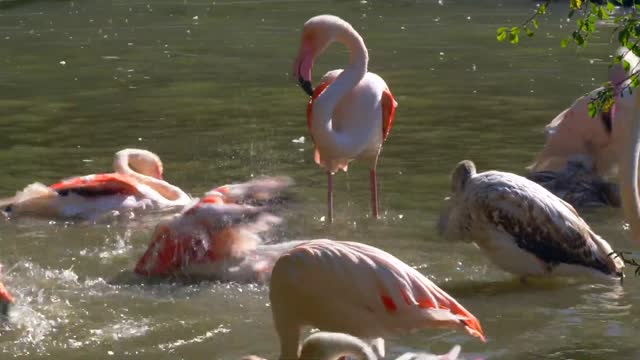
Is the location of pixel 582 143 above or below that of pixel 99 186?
above

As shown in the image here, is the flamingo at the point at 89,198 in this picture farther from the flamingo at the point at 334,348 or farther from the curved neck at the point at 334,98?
the flamingo at the point at 334,348

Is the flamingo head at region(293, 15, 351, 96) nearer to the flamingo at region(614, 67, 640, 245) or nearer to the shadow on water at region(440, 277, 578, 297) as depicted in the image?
the shadow on water at region(440, 277, 578, 297)

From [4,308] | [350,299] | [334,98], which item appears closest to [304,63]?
[334,98]

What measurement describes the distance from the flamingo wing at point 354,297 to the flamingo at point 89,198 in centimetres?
329

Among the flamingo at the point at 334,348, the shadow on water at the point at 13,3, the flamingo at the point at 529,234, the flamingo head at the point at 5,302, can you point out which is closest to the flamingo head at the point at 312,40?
the flamingo at the point at 529,234

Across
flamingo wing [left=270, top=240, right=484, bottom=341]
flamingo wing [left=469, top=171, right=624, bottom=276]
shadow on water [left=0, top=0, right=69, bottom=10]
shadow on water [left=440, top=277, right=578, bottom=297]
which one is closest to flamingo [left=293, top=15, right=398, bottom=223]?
shadow on water [left=440, top=277, right=578, bottom=297]

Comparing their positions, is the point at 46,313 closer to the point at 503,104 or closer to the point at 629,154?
the point at 629,154

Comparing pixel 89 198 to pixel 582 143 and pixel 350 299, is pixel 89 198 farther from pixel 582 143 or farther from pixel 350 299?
pixel 350 299

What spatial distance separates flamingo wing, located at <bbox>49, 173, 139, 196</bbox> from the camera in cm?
778

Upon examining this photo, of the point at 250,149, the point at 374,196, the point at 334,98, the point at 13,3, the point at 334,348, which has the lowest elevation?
the point at 13,3

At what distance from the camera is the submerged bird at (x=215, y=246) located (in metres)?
6.24

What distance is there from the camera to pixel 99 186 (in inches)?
308

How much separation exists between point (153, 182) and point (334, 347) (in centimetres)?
463

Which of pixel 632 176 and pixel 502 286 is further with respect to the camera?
pixel 502 286
